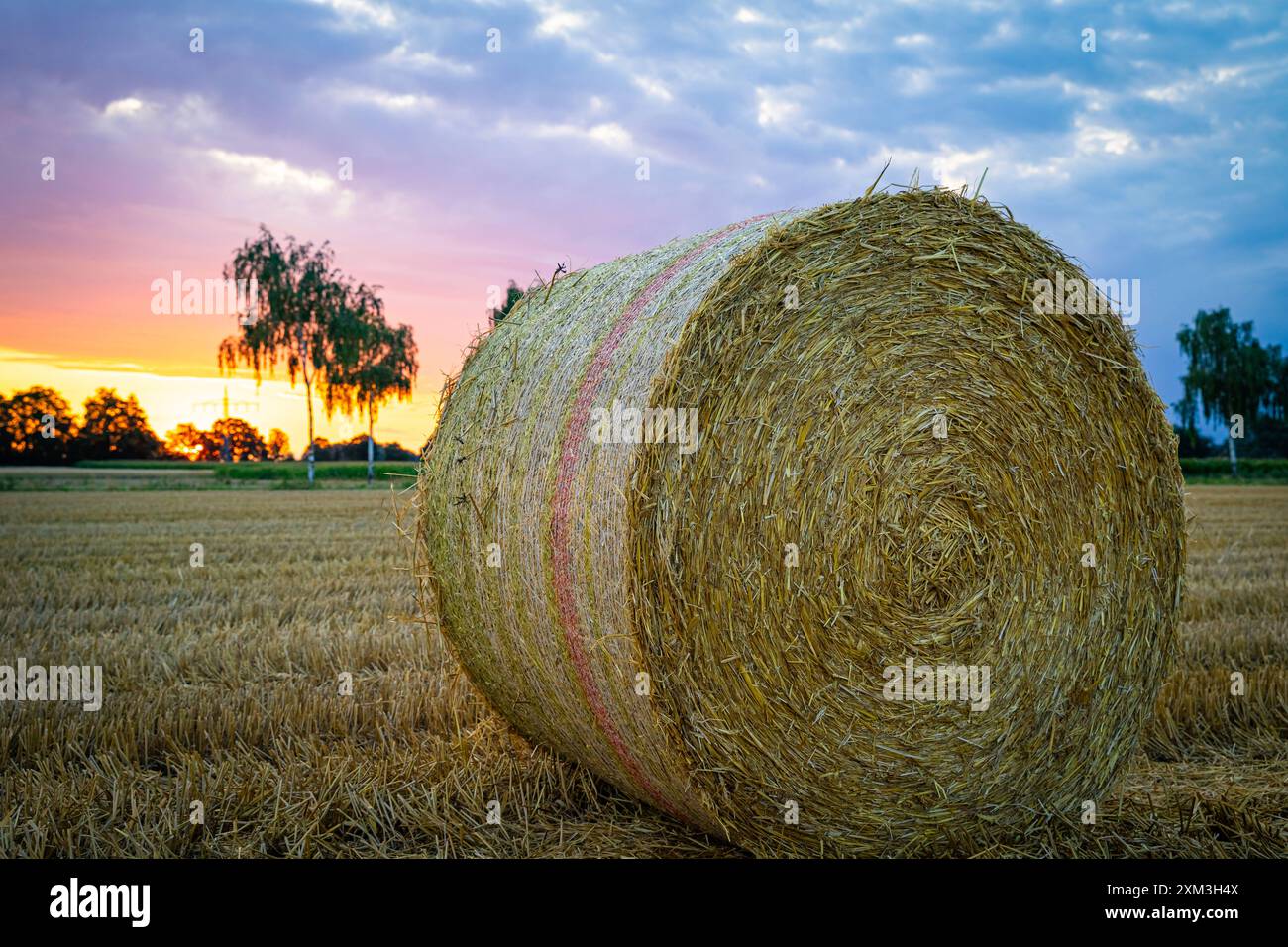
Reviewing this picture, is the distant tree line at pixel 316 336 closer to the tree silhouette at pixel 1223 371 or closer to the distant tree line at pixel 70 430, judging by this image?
the distant tree line at pixel 70 430

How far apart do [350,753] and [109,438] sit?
5124cm

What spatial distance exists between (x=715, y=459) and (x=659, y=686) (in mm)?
758

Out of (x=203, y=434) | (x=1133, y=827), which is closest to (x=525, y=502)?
(x=1133, y=827)

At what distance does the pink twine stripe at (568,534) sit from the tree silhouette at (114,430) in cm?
5113

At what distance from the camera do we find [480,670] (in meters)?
4.13

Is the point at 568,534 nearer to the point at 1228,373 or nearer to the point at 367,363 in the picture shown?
the point at 367,363

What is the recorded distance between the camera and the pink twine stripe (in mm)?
3254

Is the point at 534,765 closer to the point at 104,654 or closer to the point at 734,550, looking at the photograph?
the point at 734,550

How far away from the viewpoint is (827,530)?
3.34 m

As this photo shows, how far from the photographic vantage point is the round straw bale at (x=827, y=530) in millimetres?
3166

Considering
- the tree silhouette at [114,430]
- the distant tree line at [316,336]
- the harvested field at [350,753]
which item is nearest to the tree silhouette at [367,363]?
the distant tree line at [316,336]

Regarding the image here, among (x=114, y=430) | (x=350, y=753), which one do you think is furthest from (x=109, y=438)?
(x=350, y=753)

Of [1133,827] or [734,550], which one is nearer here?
[734,550]

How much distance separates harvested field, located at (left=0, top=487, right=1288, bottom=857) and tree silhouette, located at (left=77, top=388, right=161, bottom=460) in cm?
4607
